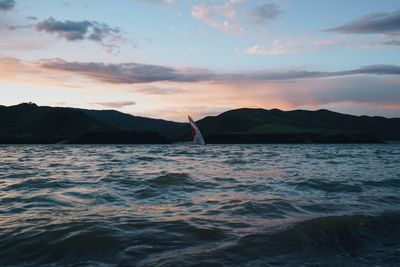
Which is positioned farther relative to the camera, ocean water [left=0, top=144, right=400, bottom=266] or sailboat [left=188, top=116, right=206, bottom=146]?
sailboat [left=188, top=116, right=206, bottom=146]

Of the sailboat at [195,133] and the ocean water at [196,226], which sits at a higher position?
the sailboat at [195,133]

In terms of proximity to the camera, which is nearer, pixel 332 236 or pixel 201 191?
pixel 332 236

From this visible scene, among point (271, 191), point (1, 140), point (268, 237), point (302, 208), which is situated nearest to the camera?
point (268, 237)

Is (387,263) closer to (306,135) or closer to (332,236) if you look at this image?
(332,236)

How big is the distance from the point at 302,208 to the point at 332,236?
3371 mm

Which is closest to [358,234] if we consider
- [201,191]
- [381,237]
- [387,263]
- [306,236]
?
[381,237]

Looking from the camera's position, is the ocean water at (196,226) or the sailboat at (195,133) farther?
the sailboat at (195,133)

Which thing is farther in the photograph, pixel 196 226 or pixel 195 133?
pixel 195 133

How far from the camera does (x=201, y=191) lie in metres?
16.3

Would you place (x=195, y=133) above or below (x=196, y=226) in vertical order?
above

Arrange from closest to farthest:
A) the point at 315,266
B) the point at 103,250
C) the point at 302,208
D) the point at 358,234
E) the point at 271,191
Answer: the point at 315,266 < the point at 103,250 < the point at 358,234 < the point at 302,208 < the point at 271,191

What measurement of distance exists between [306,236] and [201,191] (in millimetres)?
7392

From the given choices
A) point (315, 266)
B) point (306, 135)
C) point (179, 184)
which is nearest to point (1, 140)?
point (306, 135)

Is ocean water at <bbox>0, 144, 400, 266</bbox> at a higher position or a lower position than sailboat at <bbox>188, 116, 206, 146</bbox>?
lower
